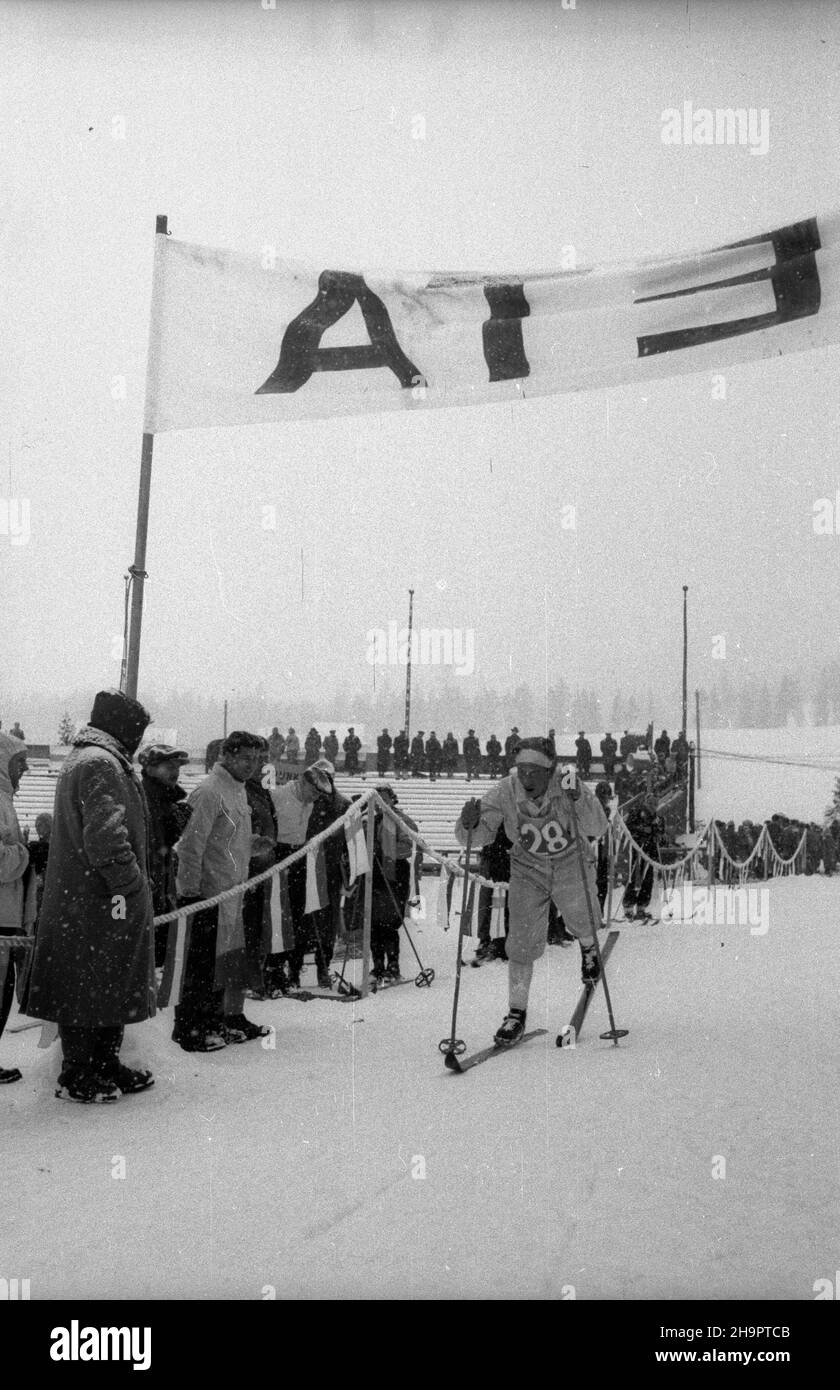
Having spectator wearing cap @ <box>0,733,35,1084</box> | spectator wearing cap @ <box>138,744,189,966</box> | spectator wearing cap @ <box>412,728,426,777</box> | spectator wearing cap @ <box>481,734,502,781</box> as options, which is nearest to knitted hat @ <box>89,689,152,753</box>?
spectator wearing cap @ <box>0,733,35,1084</box>

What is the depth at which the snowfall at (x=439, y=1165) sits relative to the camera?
2.70 metres

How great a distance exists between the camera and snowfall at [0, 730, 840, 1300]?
2701 mm

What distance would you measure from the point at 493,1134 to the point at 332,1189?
78 centimetres

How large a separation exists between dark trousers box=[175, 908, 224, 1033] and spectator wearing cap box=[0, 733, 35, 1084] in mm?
850

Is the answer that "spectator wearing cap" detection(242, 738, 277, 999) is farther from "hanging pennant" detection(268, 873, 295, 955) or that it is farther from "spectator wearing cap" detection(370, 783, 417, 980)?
"spectator wearing cap" detection(370, 783, 417, 980)

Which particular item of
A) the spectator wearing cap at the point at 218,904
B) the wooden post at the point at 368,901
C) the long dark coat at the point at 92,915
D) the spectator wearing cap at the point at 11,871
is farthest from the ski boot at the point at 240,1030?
the wooden post at the point at 368,901

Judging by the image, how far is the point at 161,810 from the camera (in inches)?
233

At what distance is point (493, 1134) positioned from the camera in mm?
3844

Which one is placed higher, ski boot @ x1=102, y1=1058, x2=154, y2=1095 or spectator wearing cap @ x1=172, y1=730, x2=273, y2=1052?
spectator wearing cap @ x1=172, y1=730, x2=273, y2=1052

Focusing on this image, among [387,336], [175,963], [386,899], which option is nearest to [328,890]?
[386,899]

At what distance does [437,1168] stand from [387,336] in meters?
5.38

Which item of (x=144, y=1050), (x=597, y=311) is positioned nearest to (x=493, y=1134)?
(x=144, y=1050)

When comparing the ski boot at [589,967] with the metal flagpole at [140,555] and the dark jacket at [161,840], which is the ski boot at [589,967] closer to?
the dark jacket at [161,840]
